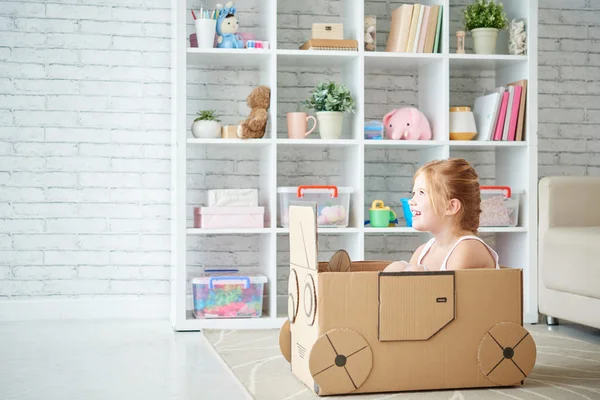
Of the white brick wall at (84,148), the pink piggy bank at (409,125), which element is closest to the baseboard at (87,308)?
the white brick wall at (84,148)

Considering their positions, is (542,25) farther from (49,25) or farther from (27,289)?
(27,289)

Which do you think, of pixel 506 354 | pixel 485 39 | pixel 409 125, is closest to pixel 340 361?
pixel 506 354

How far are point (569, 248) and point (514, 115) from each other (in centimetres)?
74

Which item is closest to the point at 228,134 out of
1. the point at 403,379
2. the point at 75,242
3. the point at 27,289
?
the point at 75,242

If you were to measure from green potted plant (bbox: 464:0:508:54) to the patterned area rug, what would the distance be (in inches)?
49.7

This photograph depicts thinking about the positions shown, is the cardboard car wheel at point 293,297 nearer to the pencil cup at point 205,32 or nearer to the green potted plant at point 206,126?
the green potted plant at point 206,126

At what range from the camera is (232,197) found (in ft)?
11.7

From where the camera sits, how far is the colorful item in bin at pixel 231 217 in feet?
11.5

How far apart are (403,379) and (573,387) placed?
499mm

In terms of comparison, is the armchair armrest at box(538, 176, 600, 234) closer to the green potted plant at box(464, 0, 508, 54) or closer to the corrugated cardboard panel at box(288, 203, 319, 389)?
the green potted plant at box(464, 0, 508, 54)

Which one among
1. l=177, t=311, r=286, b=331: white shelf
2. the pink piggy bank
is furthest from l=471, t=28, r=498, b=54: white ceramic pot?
l=177, t=311, r=286, b=331: white shelf

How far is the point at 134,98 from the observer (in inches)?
152

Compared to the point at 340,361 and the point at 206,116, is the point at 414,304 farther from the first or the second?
the point at 206,116

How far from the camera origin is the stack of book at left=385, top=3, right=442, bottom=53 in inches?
143
